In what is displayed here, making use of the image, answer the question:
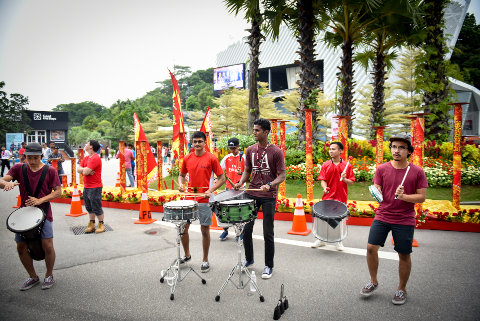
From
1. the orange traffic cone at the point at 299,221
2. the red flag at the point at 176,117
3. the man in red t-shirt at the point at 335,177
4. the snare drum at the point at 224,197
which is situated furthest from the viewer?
the red flag at the point at 176,117

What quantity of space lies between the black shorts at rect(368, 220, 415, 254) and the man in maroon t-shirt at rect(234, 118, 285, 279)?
1.34 metres

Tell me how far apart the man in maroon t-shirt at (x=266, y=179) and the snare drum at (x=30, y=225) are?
2622 millimetres

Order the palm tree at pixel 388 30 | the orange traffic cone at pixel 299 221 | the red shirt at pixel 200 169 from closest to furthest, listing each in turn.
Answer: the red shirt at pixel 200 169
the orange traffic cone at pixel 299 221
the palm tree at pixel 388 30

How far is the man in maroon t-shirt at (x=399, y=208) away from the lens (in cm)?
350

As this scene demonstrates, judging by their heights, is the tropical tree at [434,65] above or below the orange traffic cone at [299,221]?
above

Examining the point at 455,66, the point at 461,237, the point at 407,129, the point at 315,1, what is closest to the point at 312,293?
the point at 461,237

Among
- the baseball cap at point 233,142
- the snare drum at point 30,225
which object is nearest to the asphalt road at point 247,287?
the snare drum at point 30,225

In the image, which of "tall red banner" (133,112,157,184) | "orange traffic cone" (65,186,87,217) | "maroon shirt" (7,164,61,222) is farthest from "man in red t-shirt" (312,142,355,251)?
"orange traffic cone" (65,186,87,217)

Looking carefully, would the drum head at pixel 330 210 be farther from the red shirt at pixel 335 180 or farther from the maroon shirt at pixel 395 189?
the maroon shirt at pixel 395 189

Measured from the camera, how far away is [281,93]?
52.9m

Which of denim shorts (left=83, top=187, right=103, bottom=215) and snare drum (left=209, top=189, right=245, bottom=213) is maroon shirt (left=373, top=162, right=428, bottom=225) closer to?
snare drum (left=209, top=189, right=245, bottom=213)

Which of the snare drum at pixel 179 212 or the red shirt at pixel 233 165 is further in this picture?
the red shirt at pixel 233 165

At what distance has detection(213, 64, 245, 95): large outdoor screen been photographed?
54438mm

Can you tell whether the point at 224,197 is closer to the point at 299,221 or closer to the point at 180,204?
the point at 180,204
